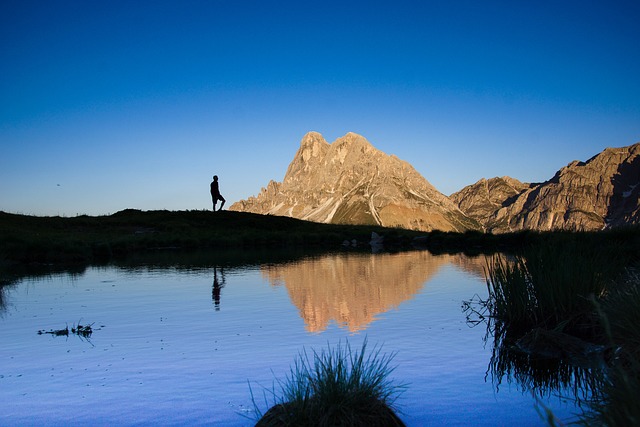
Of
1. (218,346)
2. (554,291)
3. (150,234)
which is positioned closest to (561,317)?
(554,291)

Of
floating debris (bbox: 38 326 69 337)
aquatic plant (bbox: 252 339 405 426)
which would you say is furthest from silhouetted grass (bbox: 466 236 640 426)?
floating debris (bbox: 38 326 69 337)

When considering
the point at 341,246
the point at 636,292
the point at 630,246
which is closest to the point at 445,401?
the point at 636,292

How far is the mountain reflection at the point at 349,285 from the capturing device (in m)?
16.4

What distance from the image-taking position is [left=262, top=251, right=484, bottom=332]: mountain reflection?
1642 centimetres

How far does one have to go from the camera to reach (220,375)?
34.2 ft

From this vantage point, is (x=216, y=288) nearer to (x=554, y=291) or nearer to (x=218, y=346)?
(x=218, y=346)

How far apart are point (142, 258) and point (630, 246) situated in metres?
30.0

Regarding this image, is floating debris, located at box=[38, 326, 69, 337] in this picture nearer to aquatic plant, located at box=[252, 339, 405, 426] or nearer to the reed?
aquatic plant, located at box=[252, 339, 405, 426]

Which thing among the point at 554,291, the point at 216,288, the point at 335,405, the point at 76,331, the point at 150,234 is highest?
the point at 150,234

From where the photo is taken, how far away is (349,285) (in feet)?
76.6

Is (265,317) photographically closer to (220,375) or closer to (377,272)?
(220,375)

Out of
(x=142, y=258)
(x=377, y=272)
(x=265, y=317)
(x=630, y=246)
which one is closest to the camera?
(x=265, y=317)

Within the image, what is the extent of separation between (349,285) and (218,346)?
11082 millimetres

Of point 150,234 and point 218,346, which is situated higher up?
point 150,234
